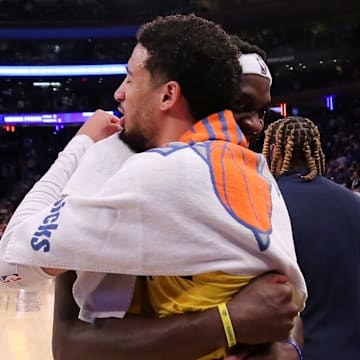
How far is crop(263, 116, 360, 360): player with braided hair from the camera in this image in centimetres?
170

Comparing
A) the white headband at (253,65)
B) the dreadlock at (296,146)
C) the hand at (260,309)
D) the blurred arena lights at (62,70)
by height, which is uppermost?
the blurred arena lights at (62,70)

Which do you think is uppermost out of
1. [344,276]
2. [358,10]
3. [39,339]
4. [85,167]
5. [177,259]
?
[358,10]

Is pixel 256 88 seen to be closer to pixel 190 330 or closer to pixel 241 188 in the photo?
pixel 241 188

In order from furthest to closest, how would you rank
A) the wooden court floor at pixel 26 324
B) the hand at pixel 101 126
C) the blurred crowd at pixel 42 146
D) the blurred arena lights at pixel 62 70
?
the blurred arena lights at pixel 62 70
the blurred crowd at pixel 42 146
the wooden court floor at pixel 26 324
the hand at pixel 101 126

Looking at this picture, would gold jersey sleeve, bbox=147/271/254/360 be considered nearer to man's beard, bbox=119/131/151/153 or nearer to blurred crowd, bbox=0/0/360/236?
man's beard, bbox=119/131/151/153

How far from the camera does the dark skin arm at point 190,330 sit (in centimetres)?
88

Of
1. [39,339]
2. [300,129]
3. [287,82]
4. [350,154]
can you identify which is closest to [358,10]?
[287,82]

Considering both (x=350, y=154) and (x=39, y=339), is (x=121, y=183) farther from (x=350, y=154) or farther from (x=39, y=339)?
(x=350, y=154)

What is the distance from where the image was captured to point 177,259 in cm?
84

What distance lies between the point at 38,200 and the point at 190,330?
31 cm

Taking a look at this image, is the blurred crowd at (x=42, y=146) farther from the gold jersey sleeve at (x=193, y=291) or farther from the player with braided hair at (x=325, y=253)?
the gold jersey sleeve at (x=193, y=291)

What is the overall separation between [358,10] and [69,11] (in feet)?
25.8

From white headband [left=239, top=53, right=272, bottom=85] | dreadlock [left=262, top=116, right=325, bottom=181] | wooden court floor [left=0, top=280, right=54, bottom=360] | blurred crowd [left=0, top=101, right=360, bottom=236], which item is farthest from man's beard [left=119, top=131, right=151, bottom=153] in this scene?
blurred crowd [left=0, top=101, right=360, bottom=236]

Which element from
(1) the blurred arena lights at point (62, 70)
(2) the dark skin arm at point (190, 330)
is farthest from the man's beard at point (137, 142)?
(1) the blurred arena lights at point (62, 70)
